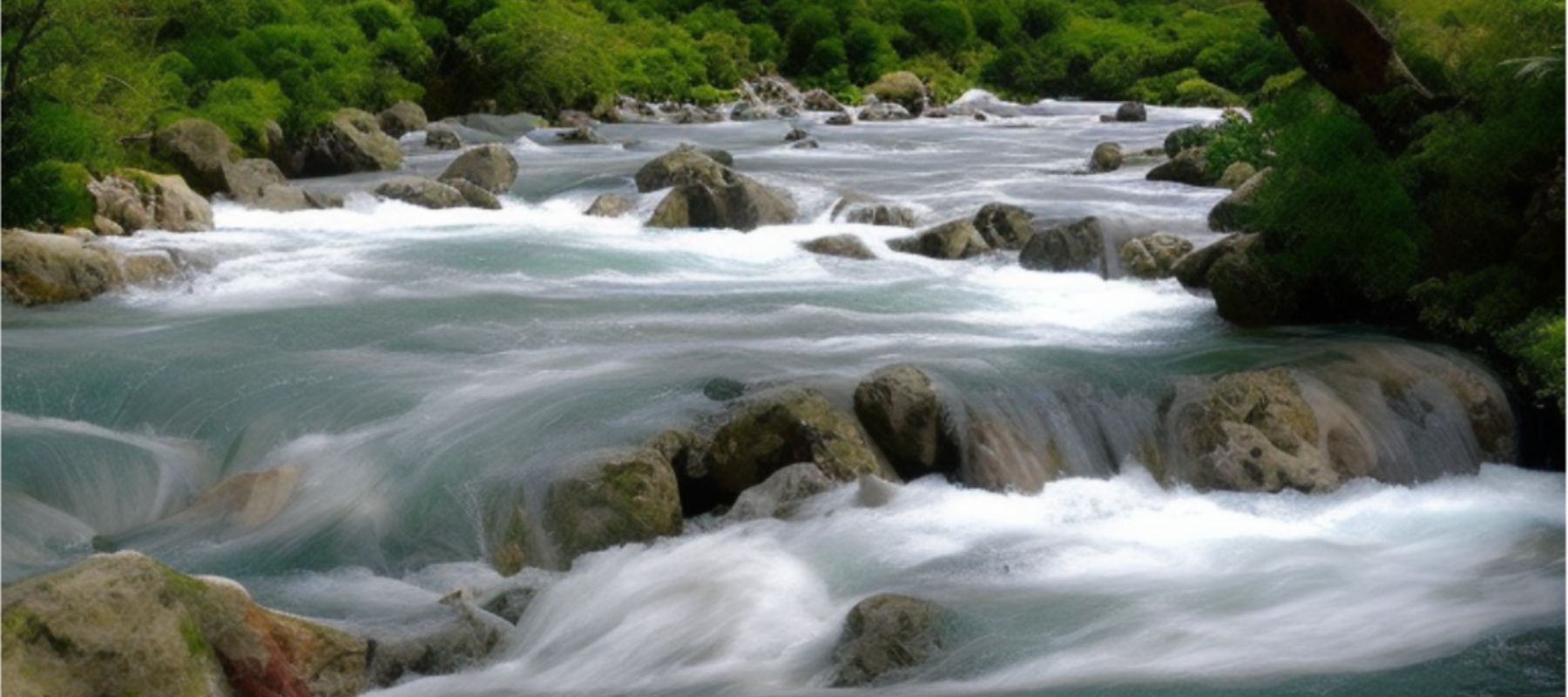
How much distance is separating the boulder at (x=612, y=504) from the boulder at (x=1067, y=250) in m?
8.45

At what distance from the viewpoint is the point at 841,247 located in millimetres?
18359

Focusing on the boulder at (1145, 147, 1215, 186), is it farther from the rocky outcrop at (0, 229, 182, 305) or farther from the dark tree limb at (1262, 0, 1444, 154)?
the rocky outcrop at (0, 229, 182, 305)

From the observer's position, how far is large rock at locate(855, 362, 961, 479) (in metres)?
10.2

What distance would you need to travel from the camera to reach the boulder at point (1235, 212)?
51.0 ft

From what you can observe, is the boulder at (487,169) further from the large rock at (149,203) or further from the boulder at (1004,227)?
the boulder at (1004,227)

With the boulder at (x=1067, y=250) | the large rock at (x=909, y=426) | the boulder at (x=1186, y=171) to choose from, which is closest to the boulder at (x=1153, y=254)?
the boulder at (x=1067, y=250)

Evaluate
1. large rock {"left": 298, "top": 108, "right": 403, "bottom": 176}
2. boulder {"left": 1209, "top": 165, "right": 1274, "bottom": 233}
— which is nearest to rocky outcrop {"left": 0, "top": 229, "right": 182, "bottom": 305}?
boulder {"left": 1209, "top": 165, "right": 1274, "bottom": 233}

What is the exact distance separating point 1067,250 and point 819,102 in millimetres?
33506

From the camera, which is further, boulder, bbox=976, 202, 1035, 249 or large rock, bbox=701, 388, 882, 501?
boulder, bbox=976, 202, 1035, 249

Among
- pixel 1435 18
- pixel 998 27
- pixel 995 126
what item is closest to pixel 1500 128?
pixel 1435 18

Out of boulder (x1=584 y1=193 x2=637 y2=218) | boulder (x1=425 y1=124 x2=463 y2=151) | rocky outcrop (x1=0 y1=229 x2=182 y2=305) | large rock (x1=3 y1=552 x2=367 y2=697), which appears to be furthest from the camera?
boulder (x1=425 y1=124 x2=463 y2=151)

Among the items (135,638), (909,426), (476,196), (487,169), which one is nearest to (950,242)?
(476,196)

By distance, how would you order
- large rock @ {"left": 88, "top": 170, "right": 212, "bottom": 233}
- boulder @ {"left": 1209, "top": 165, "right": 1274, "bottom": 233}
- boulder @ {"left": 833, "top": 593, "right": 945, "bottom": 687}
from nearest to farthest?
boulder @ {"left": 833, "top": 593, "right": 945, "bottom": 687}, boulder @ {"left": 1209, "top": 165, "right": 1274, "bottom": 233}, large rock @ {"left": 88, "top": 170, "right": 212, "bottom": 233}

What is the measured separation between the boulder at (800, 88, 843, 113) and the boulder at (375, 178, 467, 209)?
89.2 feet
